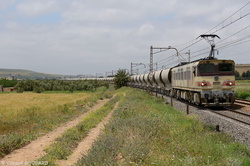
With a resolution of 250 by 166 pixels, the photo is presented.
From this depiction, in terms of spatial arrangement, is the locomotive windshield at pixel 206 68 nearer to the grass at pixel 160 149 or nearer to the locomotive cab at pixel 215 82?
the locomotive cab at pixel 215 82

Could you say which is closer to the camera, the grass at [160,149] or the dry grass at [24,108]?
the grass at [160,149]

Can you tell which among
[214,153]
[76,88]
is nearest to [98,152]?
[214,153]

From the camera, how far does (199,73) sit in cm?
1953

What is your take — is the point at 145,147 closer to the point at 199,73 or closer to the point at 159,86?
the point at 199,73

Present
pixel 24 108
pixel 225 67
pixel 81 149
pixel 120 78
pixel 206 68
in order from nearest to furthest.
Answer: pixel 81 149 → pixel 206 68 → pixel 225 67 → pixel 24 108 → pixel 120 78

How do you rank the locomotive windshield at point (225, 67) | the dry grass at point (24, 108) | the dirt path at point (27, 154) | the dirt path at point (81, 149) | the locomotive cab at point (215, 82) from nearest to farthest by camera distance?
the dirt path at point (81, 149), the dirt path at point (27, 154), the locomotive cab at point (215, 82), the locomotive windshield at point (225, 67), the dry grass at point (24, 108)

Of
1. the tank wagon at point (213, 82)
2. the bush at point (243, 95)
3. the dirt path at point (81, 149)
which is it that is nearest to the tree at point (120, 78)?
the bush at point (243, 95)

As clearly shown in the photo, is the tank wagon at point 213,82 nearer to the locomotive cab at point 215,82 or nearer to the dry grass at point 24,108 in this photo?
the locomotive cab at point 215,82

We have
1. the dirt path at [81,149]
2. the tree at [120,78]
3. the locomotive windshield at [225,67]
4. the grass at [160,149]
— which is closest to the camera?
the grass at [160,149]

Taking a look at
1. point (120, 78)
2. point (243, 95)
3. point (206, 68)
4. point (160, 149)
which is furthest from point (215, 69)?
point (120, 78)

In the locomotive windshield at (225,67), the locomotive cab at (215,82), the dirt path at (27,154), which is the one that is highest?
the locomotive windshield at (225,67)

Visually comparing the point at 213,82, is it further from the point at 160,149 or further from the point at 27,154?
the point at 27,154

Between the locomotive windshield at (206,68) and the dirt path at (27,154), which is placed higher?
the locomotive windshield at (206,68)

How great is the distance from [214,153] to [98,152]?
3170 mm
